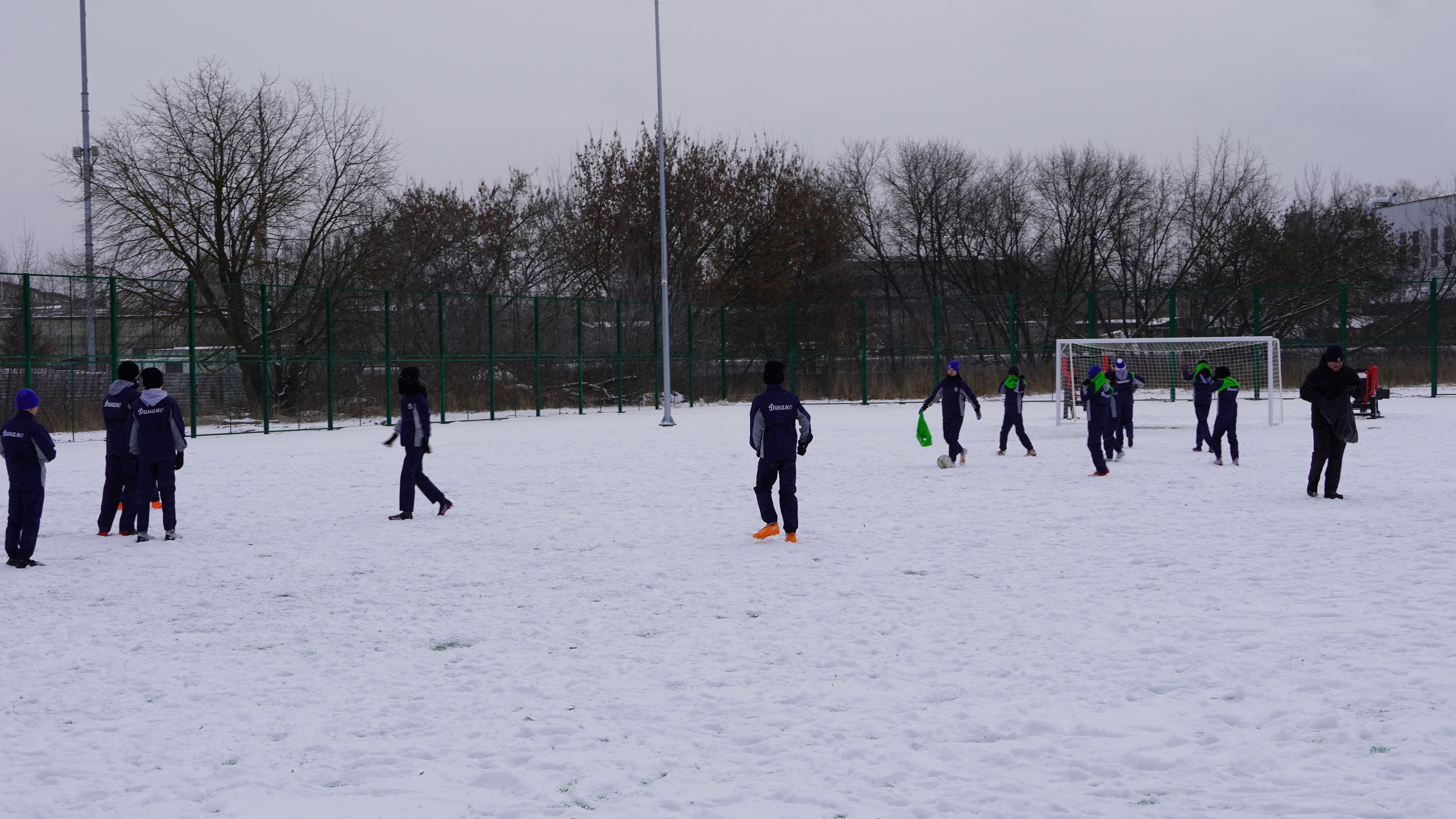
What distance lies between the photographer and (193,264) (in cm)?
2961

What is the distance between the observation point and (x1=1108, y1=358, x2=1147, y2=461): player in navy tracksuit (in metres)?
17.1

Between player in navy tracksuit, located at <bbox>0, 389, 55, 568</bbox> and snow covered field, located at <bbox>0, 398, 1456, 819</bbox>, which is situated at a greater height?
player in navy tracksuit, located at <bbox>0, 389, 55, 568</bbox>

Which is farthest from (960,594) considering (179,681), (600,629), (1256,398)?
(1256,398)

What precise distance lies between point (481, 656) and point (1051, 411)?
2566 cm

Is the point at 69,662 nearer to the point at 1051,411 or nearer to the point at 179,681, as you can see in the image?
the point at 179,681

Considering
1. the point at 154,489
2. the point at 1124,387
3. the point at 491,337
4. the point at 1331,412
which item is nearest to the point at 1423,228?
the point at 1124,387

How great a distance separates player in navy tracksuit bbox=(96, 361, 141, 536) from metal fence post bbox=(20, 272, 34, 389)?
13.0 metres

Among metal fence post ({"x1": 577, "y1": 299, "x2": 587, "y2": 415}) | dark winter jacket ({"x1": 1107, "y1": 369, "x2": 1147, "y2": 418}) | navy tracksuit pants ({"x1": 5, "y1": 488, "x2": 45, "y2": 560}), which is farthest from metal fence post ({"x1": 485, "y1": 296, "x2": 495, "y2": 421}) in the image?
navy tracksuit pants ({"x1": 5, "y1": 488, "x2": 45, "y2": 560})

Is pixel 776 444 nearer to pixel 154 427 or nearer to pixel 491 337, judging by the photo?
pixel 154 427

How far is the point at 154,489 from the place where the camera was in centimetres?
1069

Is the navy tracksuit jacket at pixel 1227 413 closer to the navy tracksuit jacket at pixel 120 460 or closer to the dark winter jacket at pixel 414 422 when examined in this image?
the dark winter jacket at pixel 414 422

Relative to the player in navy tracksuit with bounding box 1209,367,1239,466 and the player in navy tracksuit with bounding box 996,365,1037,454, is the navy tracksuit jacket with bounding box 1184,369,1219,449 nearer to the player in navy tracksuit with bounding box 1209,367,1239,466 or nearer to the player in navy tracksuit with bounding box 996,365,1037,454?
the player in navy tracksuit with bounding box 1209,367,1239,466

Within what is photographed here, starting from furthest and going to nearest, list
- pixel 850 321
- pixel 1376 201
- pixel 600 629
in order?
pixel 1376 201 < pixel 850 321 < pixel 600 629

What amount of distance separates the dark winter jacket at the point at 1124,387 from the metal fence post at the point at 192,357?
18.5 metres
